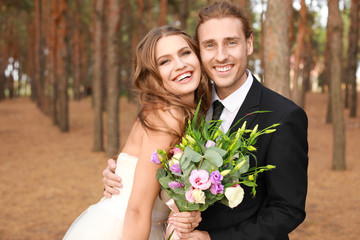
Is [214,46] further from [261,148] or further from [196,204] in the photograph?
[196,204]

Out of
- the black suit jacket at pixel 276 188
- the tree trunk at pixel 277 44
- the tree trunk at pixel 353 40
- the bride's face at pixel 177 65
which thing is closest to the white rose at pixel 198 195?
the black suit jacket at pixel 276 188

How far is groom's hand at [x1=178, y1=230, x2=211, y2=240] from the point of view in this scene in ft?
7.79

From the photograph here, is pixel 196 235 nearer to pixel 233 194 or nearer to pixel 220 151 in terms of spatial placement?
pixel 233 194

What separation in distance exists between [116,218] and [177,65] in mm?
1298

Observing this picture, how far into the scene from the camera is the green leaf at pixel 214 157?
2.08 m

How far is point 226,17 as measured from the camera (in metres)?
2.78

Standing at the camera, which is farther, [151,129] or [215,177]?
[151,129]

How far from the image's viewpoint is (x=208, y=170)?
2137 mm

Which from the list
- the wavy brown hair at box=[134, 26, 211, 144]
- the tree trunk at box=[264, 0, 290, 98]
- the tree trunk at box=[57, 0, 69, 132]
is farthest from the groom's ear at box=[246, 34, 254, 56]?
the tree trunk at box=[57, 0, 69, 132]

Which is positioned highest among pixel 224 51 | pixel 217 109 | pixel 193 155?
pixel 224 51

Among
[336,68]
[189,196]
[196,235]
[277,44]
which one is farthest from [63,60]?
[189,196]

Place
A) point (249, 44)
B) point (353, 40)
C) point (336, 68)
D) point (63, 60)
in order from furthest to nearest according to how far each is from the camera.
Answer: point (353, 40) → point (63, 60) → point (336, 68) → point (249, 44)

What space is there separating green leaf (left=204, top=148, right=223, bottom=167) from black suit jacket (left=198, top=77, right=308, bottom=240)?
449mm

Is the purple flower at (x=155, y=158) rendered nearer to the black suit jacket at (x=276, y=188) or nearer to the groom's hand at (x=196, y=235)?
the groom's hand at (x=196, y=235)
